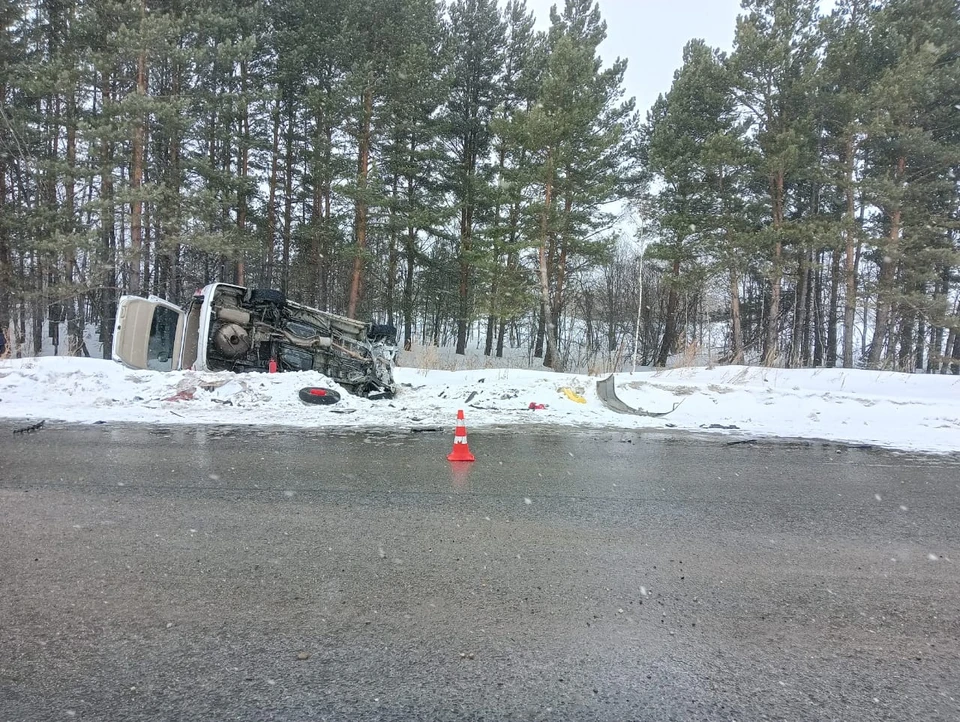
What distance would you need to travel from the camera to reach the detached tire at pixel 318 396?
8977 mm

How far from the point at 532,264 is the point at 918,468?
1829cm

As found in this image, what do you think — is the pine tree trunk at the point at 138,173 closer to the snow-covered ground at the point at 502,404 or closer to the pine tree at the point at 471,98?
the snow-covered ground at the point at 502,404

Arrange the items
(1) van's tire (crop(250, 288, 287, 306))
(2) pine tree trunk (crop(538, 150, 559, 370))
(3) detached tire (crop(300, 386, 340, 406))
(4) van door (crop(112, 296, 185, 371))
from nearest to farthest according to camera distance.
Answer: (3) detached tire (crop(300, 386, 340, 406)), (4) van door (crop(112, 296, 185, 371)), (1) van's tire (crop(250, 288, 287, 306)), (2) pine tree trunk (crop(538, 150, 559, 370))

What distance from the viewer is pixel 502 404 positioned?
976cm

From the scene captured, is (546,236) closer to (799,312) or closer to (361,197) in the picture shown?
(361,197)

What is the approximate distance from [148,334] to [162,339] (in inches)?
17.2

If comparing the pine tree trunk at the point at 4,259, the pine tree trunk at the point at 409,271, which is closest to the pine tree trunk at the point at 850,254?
the pine tree trunk at the point at 409,271

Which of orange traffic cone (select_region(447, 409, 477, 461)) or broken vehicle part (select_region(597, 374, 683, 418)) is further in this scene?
broken vehicle part (select_region(597, 374, 683, 418))

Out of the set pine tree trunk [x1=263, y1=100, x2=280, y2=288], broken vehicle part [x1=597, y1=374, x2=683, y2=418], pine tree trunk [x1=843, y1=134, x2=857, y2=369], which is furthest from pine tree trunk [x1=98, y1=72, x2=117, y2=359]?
pine tree trunk [x1=843, y1=134, x2=857, y2=369]

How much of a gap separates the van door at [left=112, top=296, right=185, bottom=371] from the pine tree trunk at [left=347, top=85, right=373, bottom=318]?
404 inches

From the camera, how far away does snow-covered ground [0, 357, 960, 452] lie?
7980 millimetres

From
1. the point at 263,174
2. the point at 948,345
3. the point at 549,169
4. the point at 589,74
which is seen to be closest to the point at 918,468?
the point at 549,169

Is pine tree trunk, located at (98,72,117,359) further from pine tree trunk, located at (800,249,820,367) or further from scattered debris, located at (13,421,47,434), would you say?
pine tree trunk, located at (800,249,820,367)

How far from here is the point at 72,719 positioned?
6.07 ft
